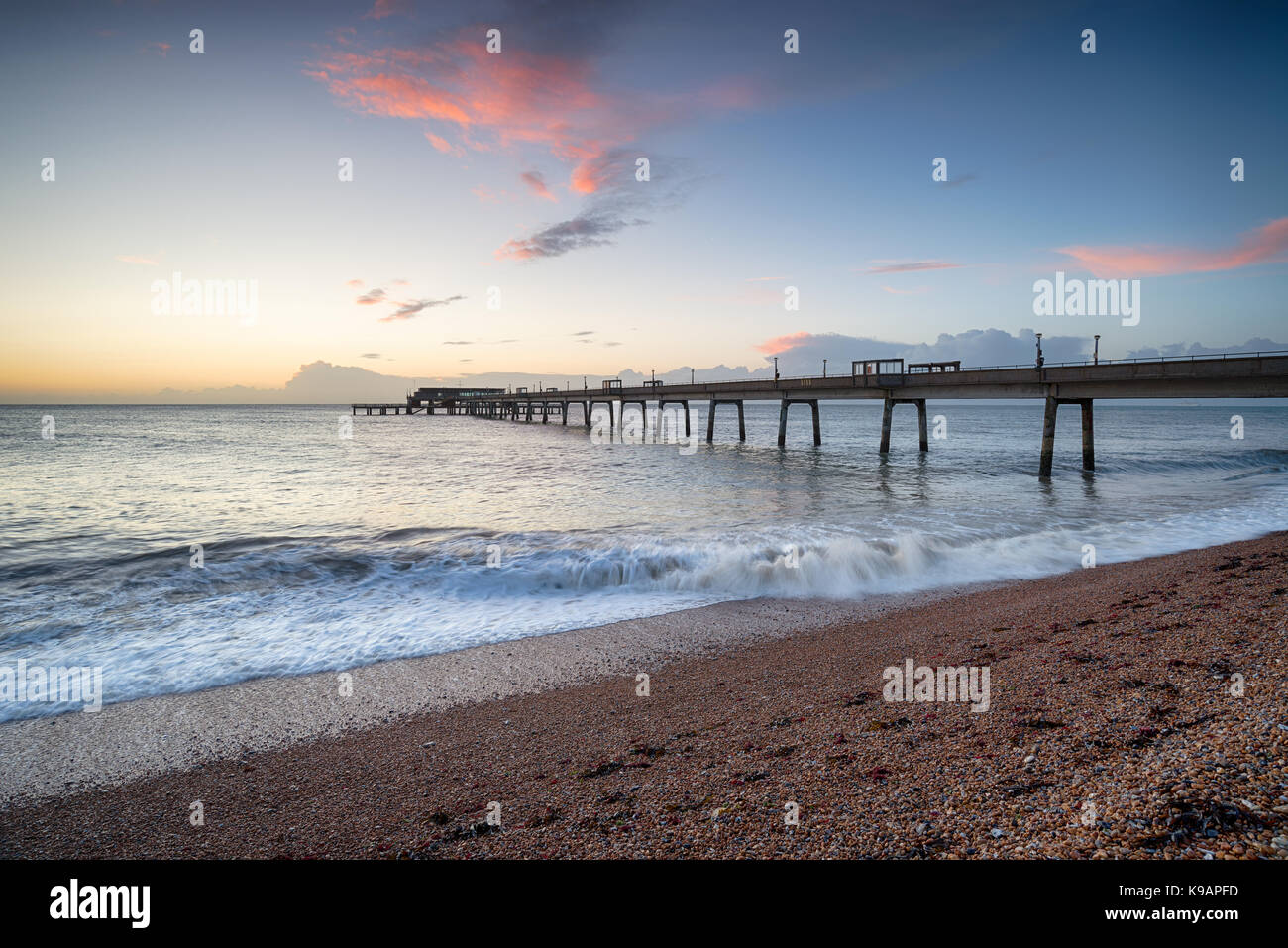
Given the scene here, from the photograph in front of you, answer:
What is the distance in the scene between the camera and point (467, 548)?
14.8 m

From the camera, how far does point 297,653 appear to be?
29.1ft

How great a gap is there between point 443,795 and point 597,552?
9286 millimetres

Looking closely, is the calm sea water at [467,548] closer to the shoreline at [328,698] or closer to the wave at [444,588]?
the wave at [444,588]

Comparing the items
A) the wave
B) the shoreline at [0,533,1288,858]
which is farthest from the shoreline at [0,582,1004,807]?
the wave

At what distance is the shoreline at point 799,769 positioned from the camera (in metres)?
3.33

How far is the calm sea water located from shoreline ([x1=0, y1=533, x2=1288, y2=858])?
259cm

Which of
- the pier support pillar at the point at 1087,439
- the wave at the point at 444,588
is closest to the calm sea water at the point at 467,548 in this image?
the wave at the point at 444,588

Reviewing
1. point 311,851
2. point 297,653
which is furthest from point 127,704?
point 311,851

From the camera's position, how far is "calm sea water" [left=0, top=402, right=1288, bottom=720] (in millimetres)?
9648

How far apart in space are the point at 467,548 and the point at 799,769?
1180 cm

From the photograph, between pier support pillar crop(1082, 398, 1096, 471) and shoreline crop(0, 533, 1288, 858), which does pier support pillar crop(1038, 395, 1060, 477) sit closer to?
pier support pillar crop(1082, 398, 1096, 471)

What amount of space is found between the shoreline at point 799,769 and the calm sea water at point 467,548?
2594 millimetres

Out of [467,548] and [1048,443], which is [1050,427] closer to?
[1048,443]
